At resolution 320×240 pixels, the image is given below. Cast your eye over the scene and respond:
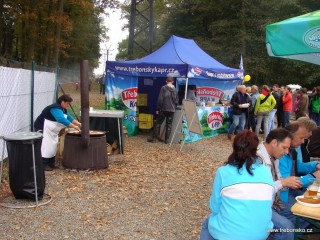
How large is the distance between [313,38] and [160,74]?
311 inches

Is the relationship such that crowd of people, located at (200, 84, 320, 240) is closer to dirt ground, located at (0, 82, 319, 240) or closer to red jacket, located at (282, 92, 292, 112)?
dirt ground, located at (0, 82, 319, 240)

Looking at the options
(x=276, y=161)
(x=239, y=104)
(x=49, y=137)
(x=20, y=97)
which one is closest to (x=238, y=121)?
(x=239, y=104)

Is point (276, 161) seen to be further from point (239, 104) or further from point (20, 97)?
point (239, 104)

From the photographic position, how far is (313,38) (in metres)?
3.68

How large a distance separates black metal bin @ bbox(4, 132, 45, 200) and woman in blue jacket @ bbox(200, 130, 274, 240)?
3251 millimetres

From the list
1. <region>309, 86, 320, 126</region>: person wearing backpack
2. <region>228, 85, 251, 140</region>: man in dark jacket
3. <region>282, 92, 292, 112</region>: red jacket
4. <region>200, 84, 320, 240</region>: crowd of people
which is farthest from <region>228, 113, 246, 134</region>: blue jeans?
<region>200, 84, 320, 240</region>: crowd of people

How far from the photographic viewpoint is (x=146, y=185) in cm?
701

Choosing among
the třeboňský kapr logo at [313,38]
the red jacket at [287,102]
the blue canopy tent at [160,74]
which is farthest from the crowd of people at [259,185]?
the red jacket at [287,102]

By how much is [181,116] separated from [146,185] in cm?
424

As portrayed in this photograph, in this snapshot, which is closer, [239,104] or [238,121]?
[239,104]

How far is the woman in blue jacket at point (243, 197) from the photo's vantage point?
2.89 m

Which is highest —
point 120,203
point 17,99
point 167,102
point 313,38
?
point 313,38

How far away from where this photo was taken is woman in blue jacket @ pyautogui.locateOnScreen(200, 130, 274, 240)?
2893 millimetres

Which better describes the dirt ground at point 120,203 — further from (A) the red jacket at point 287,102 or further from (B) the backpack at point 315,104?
(B) the backpack at point 315,104
